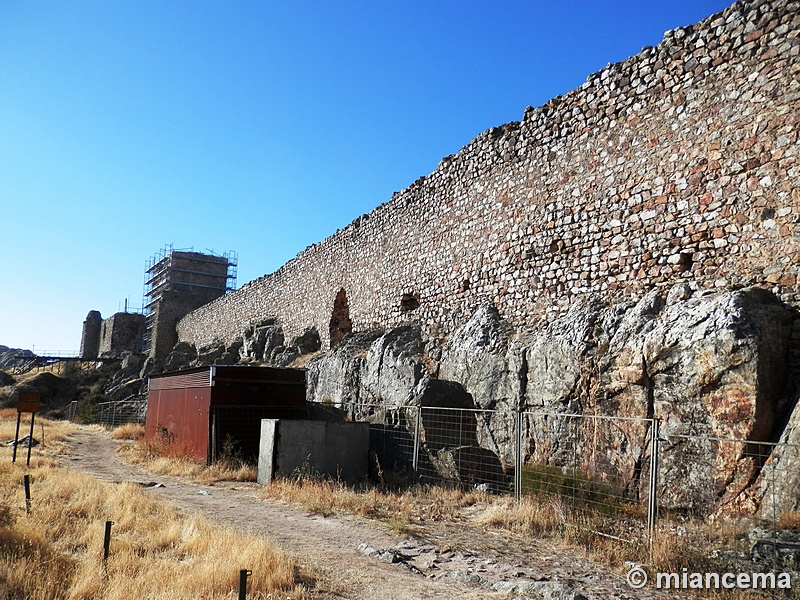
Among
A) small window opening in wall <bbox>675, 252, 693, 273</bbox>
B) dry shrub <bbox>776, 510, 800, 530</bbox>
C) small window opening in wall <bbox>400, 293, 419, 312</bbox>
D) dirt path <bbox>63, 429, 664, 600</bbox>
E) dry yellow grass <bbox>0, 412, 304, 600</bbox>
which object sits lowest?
dirt path <bbox>63, 429, 664, 600</bbox>

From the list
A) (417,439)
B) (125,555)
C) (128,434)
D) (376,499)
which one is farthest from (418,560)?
(128,434)

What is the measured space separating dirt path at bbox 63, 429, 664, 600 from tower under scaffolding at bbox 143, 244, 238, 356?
34.7 metres

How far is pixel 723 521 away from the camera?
676cm

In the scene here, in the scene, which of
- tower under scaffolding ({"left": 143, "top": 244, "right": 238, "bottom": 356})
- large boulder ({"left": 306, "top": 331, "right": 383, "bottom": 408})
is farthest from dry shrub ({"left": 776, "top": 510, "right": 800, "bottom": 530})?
tower under scaffolding ({"left": 143, "top": 244, "right": 238, "bottom": 356})

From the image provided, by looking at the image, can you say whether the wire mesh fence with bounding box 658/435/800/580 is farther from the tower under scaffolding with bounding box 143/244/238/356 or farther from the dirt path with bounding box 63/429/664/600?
the tower under scaffolding with bounding box 143/244/238/356

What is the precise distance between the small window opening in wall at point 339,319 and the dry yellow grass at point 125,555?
12010mm

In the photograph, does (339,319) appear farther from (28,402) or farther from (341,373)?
(28,402)

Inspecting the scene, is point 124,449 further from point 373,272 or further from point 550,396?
point 550,396

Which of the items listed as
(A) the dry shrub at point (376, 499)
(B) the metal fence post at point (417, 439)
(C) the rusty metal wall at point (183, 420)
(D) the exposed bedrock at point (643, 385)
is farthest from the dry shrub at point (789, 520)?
(C) the rusty metal wall at point (183, 420)

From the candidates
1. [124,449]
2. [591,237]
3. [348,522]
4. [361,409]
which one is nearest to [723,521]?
[348,522]

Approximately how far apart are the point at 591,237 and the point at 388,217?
779 centimetres

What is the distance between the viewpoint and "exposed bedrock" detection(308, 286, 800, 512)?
7508mm

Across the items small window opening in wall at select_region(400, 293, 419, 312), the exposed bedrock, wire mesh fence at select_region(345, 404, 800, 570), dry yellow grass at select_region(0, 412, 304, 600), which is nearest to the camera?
dry yellow grass at select_region(0, 412, 304, 600)

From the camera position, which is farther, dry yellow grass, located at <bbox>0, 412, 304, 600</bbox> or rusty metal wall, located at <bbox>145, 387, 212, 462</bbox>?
rusty metal wall, located at <bbox>145, 387, 212, 462</bbox>
